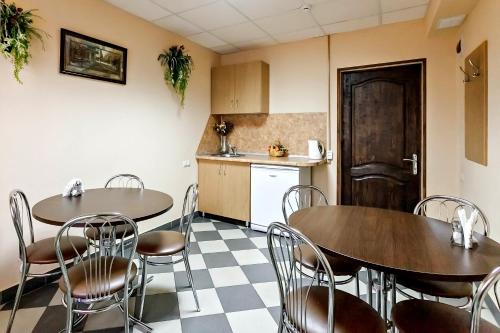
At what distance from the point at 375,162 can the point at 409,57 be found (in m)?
1.32

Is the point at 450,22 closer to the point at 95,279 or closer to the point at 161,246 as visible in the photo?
the point at 161,246

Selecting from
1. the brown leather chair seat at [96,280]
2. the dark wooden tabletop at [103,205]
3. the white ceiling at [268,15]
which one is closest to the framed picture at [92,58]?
the white ceiling at [268,15]

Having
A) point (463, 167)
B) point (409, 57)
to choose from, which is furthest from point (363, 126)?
point (463, 167)

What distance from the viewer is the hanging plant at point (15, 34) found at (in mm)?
2079

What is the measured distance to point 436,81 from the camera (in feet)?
10.5

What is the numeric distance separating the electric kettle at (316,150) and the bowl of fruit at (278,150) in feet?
1.46

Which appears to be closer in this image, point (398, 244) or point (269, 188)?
point (398, 244)

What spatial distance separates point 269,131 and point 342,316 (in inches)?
134

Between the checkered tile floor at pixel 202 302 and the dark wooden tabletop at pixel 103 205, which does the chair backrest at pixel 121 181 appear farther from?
the checkered tile floor at pixel 202 302

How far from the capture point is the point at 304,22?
135 inches

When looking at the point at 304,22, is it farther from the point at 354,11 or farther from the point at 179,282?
the point at 179,282

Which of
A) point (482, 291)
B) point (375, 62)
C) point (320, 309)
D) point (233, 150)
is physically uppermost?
point (375, 62)

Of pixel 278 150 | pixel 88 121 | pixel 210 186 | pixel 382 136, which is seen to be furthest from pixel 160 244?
pixel 382 136

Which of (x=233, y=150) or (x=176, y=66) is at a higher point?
(x=176, y=66)
